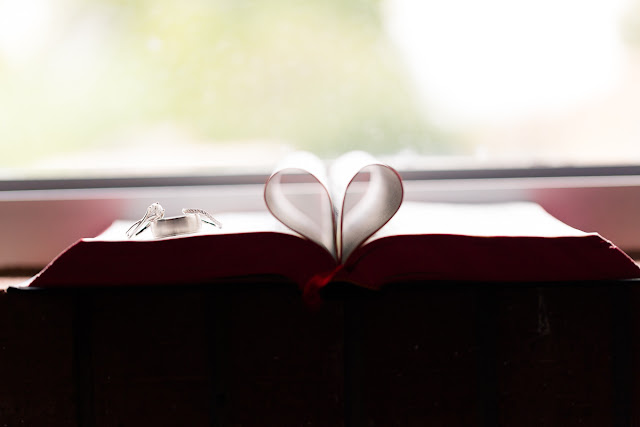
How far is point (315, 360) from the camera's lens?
0.58 meters

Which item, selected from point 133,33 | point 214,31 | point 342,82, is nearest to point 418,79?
point 342,82

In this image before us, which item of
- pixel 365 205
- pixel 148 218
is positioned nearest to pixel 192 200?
pixel 148 218

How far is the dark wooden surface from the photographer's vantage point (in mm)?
577

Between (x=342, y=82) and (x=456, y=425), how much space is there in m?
0.45

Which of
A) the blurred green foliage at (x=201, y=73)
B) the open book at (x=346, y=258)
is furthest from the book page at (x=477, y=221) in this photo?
the blurred green foliage at (x=201, y=73)

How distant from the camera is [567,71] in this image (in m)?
0.82

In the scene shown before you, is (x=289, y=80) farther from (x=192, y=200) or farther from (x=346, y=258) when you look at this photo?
(x=346, y=258)

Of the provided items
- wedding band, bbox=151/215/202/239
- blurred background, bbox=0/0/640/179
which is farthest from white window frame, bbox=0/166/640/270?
wedding band, bbox=151/215/202/239

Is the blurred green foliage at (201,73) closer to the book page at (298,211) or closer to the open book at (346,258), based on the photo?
the book page at (298,211)

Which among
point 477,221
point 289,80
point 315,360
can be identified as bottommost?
point 315,360

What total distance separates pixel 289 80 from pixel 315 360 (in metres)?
0.39

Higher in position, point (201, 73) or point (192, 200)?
point (201, 73)

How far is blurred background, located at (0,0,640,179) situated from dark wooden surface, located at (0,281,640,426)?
257 mm

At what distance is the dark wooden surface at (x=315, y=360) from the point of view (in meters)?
0.58
